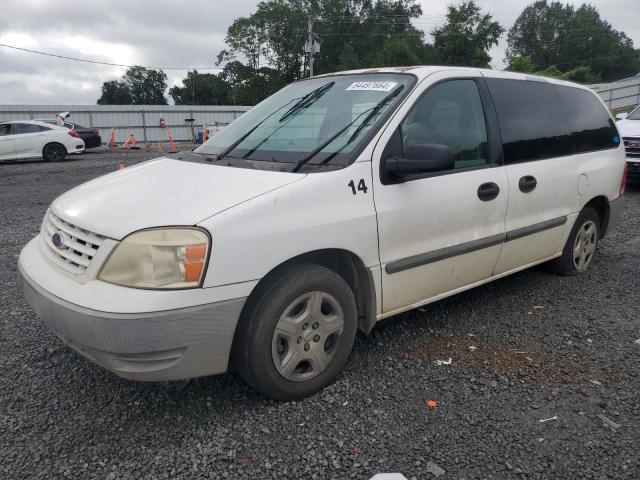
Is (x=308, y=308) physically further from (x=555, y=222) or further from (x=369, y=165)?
(x=555, y=222)

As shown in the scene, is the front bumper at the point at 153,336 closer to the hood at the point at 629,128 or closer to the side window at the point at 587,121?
the side window at the point at 587,121

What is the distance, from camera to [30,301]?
9.20 ft

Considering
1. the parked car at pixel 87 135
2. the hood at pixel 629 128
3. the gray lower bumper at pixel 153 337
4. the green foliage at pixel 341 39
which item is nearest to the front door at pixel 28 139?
the parked car at pixel 87 135

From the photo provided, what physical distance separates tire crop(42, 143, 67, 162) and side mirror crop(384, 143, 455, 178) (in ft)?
55.8

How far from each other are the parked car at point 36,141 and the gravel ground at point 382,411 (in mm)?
14575

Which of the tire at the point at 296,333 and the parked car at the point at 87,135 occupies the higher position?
the parked car at the point at 87,135

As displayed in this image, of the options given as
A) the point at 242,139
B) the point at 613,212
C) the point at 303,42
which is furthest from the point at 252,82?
the point at 242,139

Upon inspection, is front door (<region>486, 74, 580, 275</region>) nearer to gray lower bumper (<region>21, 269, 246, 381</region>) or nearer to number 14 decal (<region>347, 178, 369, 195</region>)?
number 14 decal (<region>347, 178, 369, 195</region>)

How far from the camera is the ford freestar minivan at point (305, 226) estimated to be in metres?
2.37

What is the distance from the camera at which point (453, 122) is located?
11.5 feet

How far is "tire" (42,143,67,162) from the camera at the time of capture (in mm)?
17141

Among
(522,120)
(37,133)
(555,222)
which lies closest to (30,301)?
(522,120)

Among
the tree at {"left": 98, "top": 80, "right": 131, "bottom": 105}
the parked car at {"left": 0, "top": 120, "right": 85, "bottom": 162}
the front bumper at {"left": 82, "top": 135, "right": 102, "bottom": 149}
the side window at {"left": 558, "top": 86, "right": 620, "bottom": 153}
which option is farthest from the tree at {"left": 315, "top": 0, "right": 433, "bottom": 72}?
the side window at {"left": 558, "top": 86, "right": 620, "bottom": 153}

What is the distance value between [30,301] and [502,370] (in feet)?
8.69
